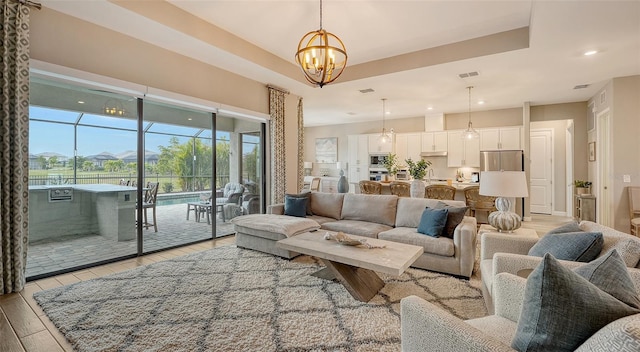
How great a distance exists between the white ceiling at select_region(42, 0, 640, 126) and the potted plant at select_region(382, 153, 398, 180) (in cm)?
230

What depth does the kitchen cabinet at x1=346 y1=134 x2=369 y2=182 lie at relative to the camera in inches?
361

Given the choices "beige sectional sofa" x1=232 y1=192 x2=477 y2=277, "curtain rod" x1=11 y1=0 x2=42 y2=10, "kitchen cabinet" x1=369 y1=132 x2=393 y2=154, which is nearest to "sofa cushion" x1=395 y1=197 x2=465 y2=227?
"beige sectional sofa" x1=232 y1=192 x2=477 y2=277

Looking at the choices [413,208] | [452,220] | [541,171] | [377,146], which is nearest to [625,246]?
[452,220]

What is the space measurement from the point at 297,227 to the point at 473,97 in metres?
4.92

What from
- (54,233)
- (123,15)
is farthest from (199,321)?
(123,15)

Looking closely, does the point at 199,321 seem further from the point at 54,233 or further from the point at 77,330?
the point at 54,233

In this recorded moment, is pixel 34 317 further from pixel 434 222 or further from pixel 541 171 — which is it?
pixel 541 171

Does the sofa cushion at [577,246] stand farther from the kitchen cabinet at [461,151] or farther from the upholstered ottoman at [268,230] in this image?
the kitchen cabinet at [461,151]

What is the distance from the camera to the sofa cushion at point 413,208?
3.95 m

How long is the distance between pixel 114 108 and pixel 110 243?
178cm

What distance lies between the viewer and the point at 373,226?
4.08 m

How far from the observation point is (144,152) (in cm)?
413

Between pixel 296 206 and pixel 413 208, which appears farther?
pixel 296 206

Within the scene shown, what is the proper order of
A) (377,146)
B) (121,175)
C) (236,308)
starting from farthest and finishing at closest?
(377,146), (121,175), (236,308)
